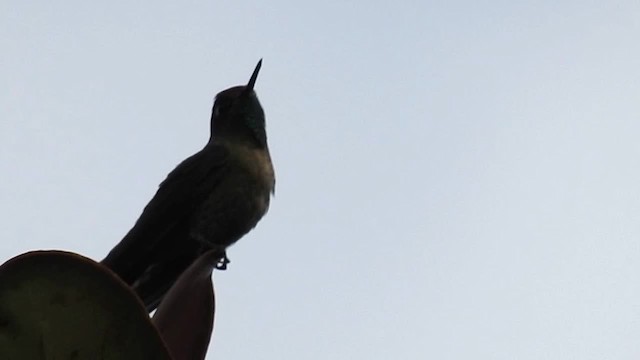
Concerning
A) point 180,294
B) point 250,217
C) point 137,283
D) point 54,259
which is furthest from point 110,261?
point 54,259

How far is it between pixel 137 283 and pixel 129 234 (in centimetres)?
59

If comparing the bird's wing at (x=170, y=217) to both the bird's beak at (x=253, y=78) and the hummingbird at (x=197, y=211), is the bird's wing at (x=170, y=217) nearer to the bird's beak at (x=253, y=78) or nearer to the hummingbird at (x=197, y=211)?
the hummingbird at (x=197, y=211)

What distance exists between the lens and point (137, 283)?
469 cm

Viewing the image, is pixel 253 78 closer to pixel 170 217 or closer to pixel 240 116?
pixel 240 116

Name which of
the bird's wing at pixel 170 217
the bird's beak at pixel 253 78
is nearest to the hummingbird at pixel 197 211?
the bird's wing at pixel 170 217

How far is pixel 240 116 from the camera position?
19.8ft

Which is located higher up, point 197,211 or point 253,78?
point 253,78

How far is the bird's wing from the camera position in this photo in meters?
4.99

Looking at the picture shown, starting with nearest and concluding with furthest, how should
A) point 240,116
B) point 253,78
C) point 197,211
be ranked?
1. point 197,211
2. point 240,116
3. point 253,78

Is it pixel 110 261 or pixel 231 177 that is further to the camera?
pixel 231 177

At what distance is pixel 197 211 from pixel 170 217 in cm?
15

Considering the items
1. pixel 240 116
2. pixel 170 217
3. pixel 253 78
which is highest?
pixel 253 78

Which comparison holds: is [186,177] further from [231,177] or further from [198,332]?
[198,332]

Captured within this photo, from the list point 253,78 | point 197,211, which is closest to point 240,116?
point 253,78
